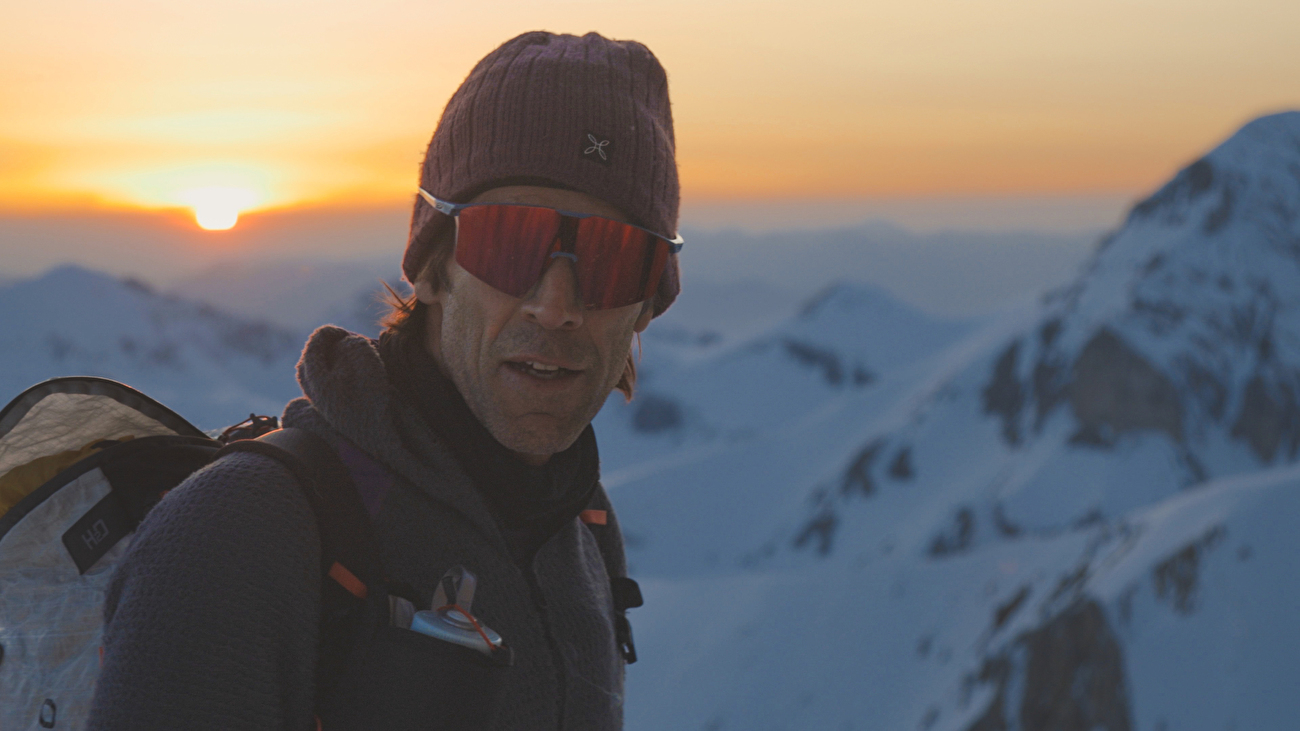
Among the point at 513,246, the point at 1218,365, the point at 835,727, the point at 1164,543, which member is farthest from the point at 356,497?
the point at 1218,365

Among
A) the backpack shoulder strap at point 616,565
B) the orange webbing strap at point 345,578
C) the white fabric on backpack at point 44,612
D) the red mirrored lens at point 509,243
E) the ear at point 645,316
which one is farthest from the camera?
the backpack shoulder strap at point 616,565

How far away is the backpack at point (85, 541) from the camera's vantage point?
2.57 metres

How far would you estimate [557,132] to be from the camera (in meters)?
2.99

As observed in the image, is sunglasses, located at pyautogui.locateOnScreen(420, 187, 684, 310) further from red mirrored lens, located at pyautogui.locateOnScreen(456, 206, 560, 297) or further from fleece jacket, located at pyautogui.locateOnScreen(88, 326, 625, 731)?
fleece jacket, located at pyautogui.locateOnScreen(88, 326, 625, 731)

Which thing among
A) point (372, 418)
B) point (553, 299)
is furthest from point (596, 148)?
point (372, 418)

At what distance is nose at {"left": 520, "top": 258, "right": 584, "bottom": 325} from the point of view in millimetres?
3020

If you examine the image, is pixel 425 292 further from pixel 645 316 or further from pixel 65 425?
pixel 65 425

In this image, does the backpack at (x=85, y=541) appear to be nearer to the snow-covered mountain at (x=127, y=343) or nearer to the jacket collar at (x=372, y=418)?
the jacket collar at (x=372, y=418)

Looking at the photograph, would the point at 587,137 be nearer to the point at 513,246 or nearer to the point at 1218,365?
the point at 513,246

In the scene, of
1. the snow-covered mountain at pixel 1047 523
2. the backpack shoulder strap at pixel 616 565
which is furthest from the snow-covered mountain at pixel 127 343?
the backpack shoulder strap at pixel 616 565

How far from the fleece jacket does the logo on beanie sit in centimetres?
86

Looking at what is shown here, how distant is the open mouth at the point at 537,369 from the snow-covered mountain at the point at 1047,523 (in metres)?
34.6

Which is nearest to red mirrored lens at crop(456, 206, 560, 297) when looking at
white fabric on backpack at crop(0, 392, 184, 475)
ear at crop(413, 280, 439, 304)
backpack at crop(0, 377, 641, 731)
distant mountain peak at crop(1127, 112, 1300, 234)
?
ear at crop(413, 280, 439, 304)

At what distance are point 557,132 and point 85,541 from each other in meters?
1.67
